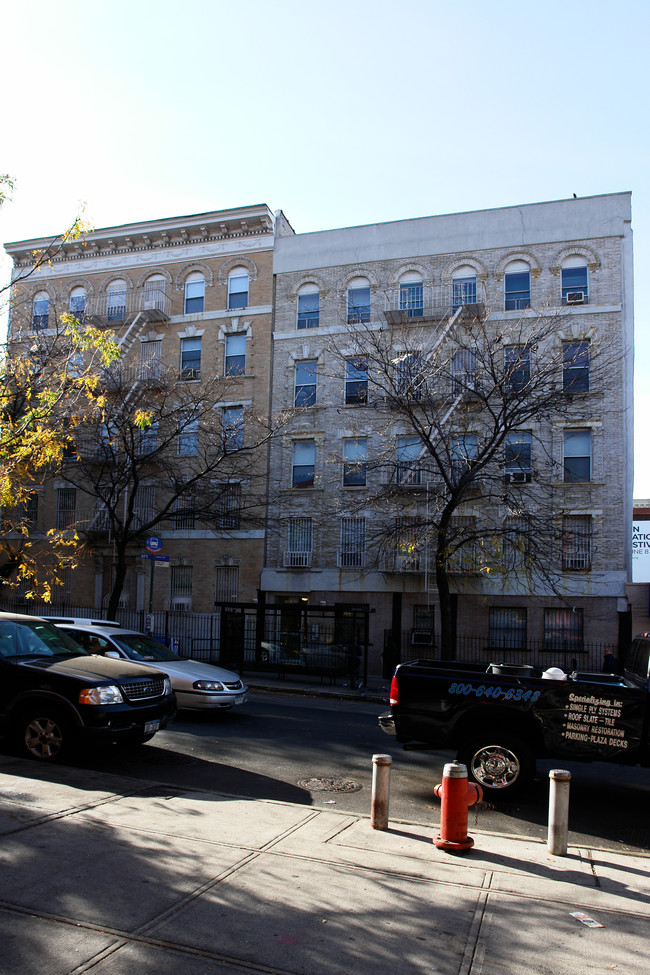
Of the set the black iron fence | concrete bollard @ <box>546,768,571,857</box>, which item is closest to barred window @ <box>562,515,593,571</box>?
the black iron fence

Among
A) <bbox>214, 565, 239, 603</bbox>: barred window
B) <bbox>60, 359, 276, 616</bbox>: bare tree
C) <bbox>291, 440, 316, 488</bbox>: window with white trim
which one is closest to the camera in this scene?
<bbox>60, 359, 276, 616</bbox>: bare tree

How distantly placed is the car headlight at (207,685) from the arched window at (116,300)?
21.5 metres

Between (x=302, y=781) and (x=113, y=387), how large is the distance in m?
19.5

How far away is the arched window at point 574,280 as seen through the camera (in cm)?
2517

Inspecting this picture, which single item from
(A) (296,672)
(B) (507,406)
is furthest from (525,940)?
(A) (296,672)

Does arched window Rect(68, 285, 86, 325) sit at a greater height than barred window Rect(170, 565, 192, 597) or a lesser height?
greater

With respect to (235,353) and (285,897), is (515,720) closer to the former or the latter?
(285,897)

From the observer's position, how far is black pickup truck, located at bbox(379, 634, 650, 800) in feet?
26.6

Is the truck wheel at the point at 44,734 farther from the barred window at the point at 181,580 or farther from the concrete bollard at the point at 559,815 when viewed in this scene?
the barred window at the point at 181,580

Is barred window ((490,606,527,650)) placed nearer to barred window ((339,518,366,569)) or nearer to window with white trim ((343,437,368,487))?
barred window ((339,518,366,569))

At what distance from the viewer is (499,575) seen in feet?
81.5

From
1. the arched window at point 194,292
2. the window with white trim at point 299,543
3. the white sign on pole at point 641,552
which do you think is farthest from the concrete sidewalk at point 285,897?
the arched window at point 194,292

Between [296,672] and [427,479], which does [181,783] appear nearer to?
[296,672]

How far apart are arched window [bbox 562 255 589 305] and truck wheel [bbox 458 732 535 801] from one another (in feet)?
66.0
